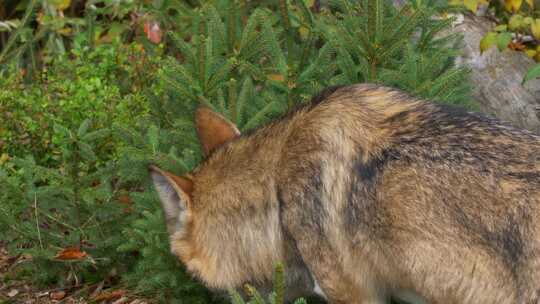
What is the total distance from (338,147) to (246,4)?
342 centimetres

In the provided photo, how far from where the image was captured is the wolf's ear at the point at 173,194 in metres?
4.37

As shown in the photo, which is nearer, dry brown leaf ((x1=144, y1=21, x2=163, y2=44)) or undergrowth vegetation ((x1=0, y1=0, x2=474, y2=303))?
undergrowth vegetation ((x1=0, y1=0, x2=474, y2=303))

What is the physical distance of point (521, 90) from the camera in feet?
22.9

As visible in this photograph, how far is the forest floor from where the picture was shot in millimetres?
5770

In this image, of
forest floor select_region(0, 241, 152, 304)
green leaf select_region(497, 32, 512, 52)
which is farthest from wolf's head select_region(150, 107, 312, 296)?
green leaf select_region(497, 32, 512, 52)

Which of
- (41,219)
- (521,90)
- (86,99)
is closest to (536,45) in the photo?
(521,90)

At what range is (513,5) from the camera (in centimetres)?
756

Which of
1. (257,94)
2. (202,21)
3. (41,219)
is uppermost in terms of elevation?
(202,21)

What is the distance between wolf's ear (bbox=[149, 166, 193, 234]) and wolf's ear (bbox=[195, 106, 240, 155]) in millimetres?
320

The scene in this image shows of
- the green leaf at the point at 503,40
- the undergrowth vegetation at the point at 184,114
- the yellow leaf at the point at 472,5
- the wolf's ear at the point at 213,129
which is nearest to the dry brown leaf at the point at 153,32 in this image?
the undergrowth vegetation at the point at 184,114

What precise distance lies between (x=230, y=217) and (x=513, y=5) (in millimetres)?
4064

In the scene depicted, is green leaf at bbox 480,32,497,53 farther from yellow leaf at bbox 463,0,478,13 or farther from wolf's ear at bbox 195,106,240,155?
wolf's ear at bbox 195,106,240,155

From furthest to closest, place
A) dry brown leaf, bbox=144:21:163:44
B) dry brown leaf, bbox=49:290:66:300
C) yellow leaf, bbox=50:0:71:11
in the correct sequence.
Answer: yellow leaf, bbox=50:0:71:11, dry brown leaf, bbox=144:21:163:44, dry brown leaf, bbox=49:290:66:300

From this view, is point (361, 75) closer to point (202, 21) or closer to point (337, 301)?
point (202, 21)
